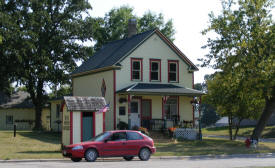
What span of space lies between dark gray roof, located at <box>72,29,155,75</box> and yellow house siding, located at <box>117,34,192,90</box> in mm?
613

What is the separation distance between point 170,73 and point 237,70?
22.8 ft

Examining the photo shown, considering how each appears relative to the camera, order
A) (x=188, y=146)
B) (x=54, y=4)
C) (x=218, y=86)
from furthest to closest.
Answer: (x=54, y=4), (x=218, y=86), (x=188, y=146)

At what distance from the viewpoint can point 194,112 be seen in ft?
129

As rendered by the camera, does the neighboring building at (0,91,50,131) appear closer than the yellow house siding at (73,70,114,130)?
No

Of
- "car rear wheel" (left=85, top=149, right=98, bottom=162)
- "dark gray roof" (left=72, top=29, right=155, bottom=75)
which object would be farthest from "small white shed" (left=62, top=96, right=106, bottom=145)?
"dark gray roof" (left=72, top=29, right=155, bottom=75)

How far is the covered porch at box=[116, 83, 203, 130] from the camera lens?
3503cm

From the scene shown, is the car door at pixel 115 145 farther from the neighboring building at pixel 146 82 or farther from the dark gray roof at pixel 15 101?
the dark gray roof at pixel 15 101

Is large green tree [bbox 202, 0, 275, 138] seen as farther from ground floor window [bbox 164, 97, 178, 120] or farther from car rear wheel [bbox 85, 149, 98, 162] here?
car rear wheel [bbox 85, 149, 98, 162]

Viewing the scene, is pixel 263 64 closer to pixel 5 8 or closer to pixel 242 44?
pixel 242 44

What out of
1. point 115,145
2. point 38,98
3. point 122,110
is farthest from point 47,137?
point 115,145

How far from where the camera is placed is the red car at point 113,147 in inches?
819

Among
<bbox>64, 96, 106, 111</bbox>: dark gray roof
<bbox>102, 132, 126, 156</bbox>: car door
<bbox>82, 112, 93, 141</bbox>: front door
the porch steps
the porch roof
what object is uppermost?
the porch roof

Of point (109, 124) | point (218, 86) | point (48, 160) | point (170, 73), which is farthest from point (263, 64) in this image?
point (48, 160)

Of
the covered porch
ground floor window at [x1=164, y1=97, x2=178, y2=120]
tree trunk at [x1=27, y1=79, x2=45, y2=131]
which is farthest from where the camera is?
tree trunk at [x1=27, y1=79, x2=45, y2=131]
